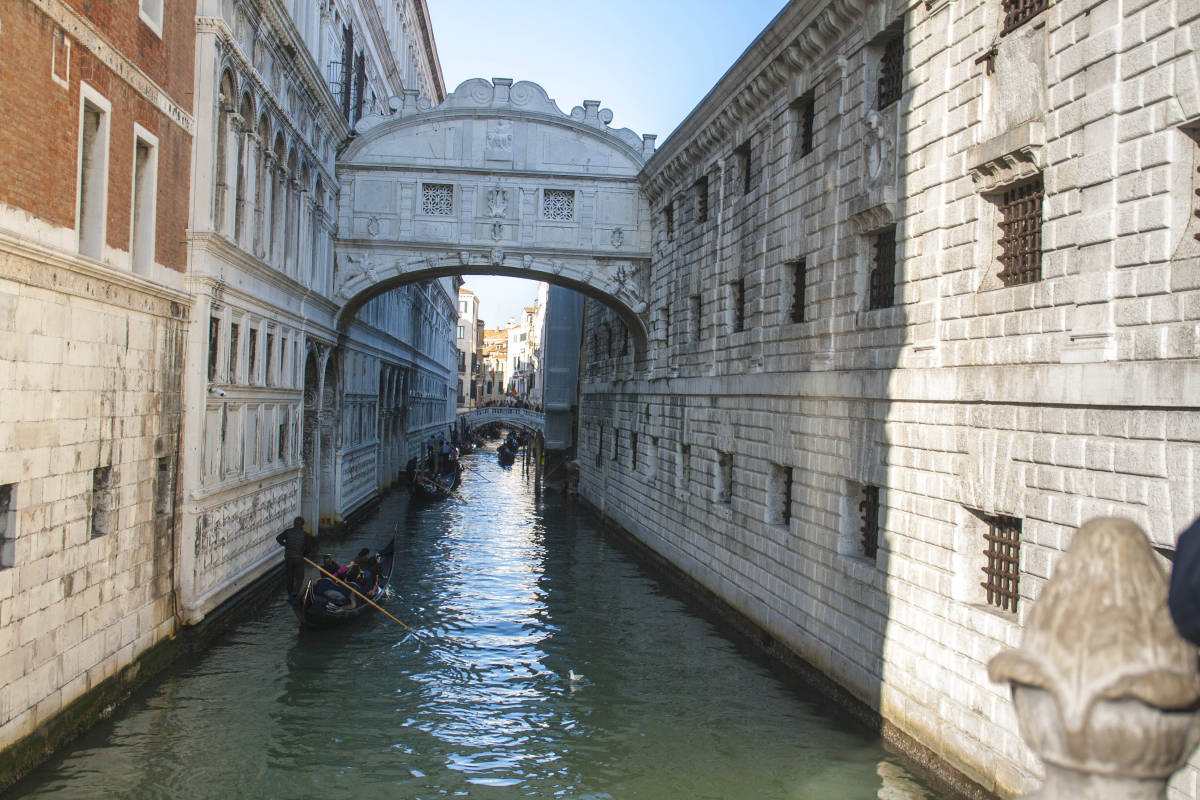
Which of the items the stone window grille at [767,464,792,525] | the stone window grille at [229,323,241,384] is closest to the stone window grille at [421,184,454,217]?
the stone window grille at [229,323,241,384]

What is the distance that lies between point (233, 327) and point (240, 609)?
357cm

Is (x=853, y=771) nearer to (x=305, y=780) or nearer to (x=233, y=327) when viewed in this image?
(x=305, y=780)

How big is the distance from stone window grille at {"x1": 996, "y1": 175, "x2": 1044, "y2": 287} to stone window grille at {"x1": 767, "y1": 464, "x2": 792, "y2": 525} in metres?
4.98

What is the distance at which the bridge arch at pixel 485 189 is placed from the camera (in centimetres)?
1970

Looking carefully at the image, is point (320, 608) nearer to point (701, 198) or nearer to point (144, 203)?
point (144, 203)

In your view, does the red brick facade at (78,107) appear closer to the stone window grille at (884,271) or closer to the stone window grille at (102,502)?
the stone window grille at (102,502)

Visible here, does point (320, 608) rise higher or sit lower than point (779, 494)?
lower

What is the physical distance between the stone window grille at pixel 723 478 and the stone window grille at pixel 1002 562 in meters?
7.12

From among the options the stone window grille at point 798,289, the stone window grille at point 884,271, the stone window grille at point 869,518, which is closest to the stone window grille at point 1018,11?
the stone window grille at point 884,271

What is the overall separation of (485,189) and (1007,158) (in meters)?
13.6

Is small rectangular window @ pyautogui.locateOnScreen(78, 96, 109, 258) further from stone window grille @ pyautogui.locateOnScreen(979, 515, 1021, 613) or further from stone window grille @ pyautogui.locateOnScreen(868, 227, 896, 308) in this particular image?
stone window grille @ pyautogui.locateOnScreen(979, 515, 1021, 613)

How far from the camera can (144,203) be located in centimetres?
983

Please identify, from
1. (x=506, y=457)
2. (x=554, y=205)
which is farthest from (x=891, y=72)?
(x=506, y=457)

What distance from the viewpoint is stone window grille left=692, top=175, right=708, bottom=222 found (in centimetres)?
1697
